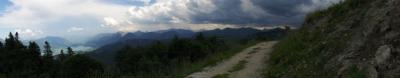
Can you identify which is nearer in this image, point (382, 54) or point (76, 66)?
point (382, 54)

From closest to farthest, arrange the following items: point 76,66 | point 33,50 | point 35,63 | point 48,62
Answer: point 76,66, point 35,63, point 33,50, point 48,62

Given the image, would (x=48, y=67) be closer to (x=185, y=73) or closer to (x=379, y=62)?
(x=185, y=73)

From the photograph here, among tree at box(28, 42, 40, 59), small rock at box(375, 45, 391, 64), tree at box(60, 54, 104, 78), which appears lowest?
tree at box(60, 54, 104, 78)

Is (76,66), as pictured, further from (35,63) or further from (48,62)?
(48,62)

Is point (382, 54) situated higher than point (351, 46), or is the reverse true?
point (351, 46)

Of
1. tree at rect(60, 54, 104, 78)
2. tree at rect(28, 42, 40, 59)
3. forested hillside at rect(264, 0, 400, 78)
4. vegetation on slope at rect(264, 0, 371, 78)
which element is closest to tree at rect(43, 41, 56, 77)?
tree at rect(28, 42, 40, 59)

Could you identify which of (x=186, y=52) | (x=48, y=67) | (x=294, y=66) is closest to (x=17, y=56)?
(x=48, y=67)

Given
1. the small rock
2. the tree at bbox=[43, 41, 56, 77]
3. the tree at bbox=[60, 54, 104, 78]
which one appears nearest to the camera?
the small rock

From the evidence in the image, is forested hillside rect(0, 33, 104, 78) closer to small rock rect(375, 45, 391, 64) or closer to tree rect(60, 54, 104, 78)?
tree rect(60, 54, 104, 78)

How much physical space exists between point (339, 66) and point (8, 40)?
101 meters

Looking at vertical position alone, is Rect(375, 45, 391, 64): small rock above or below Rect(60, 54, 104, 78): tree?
above

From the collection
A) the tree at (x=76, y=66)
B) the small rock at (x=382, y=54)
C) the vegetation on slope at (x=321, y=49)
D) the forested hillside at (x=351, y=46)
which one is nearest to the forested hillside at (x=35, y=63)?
the tree at (x=76, y=66)

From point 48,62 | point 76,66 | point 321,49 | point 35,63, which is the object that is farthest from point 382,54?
point 48,62

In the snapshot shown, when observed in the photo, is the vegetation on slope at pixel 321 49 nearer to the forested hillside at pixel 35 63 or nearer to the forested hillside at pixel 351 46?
the forested hillside at pixel 351 46
